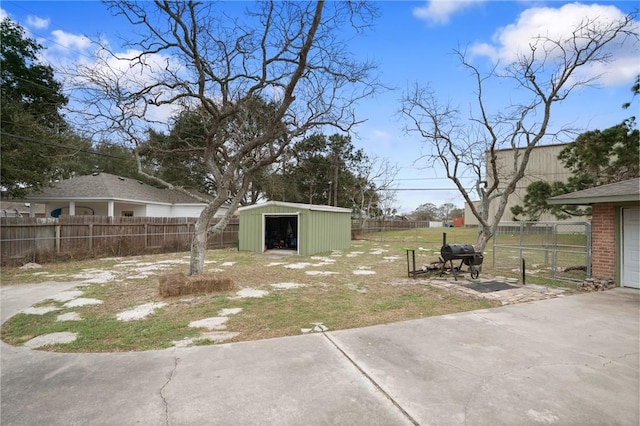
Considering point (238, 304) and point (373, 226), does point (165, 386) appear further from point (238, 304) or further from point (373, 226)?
point (373, 226)

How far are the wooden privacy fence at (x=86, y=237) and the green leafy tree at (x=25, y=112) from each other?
A: 5.57ft

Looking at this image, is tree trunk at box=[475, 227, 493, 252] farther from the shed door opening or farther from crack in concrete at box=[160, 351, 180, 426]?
the shed door opening

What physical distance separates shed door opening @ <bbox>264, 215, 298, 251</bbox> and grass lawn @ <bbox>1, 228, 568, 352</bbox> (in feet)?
22.8

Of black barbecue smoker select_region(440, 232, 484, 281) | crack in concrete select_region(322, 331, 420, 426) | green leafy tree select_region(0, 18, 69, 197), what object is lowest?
crack in concrete select_region(322, 331, 420, 426)

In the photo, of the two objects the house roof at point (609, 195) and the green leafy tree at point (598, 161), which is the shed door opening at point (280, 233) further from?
the house roof at point (609, 195)

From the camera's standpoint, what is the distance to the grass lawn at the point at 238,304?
425 centimetres

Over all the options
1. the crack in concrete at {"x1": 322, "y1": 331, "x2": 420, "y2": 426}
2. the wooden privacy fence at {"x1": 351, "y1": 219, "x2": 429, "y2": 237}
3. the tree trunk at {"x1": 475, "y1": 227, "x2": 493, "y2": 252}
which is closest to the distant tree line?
the wooden privacy fence at {"x1": 351, "y1": 219, "x2": 429, "y2": 237}

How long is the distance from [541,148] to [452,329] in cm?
2735

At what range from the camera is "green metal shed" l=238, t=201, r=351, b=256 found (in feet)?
47.3

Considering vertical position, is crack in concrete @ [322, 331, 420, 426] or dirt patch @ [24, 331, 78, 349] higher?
crack in concrete @ [322, 331, 420, 426]

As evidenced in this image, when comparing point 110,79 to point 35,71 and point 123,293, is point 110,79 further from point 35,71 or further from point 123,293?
point 35,71

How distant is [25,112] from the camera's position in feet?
33.6

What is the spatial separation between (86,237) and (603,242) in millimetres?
15302

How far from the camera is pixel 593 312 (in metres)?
5.29
